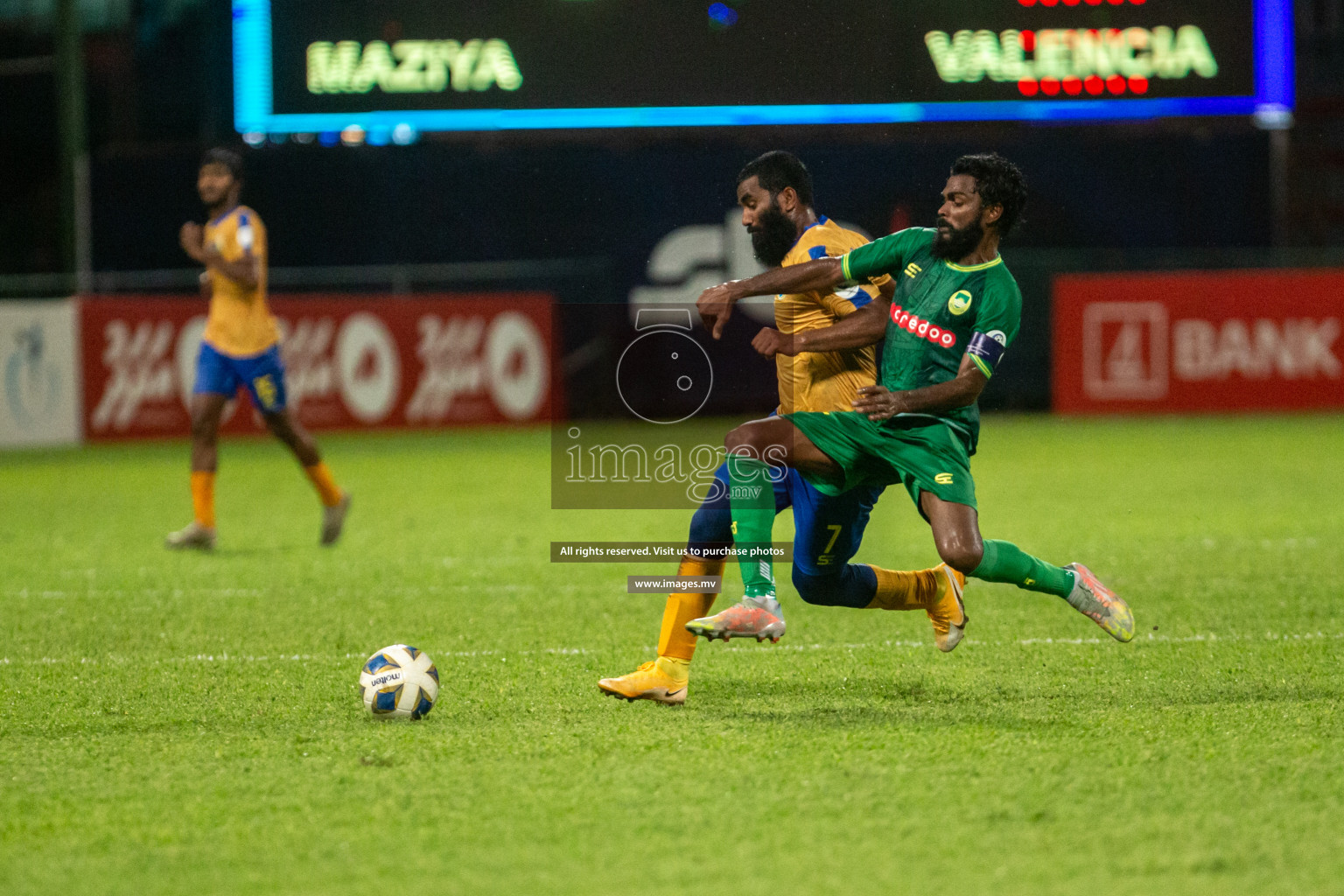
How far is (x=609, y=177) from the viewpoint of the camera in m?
18.5

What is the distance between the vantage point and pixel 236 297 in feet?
29.3

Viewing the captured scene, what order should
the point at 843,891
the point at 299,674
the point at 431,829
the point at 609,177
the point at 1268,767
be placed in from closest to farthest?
the point at 843,891 → the point at 431,829 → the point at 1268,767 → the point at 299,674 → the point at 609,177

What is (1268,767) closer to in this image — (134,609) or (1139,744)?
(1139,744)

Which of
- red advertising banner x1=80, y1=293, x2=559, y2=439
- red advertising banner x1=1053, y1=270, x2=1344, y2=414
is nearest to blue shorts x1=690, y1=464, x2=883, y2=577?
red advertising banner x1=80, y1=293, x2=559, y2=439

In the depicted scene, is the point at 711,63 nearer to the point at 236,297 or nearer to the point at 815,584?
the point at 236,297

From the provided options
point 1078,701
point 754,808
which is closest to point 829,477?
point 1078,701

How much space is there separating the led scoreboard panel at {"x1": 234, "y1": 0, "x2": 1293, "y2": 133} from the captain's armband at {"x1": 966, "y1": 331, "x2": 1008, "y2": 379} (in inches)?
107

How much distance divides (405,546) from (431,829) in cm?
538

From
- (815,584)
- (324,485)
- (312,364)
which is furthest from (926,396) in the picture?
(312,364)

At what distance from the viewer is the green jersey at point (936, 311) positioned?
4.96 metres

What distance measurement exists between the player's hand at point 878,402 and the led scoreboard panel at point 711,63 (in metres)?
2.79

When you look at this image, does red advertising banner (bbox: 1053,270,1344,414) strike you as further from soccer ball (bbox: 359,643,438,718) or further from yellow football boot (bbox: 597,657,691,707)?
soccer ball (bbox: 359,643,438,718)

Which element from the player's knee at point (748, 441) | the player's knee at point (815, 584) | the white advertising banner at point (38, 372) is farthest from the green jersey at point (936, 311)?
the white advertising banner at point (38, 372)

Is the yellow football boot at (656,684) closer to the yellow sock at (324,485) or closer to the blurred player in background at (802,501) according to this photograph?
the blurred player in background at (802,501)
